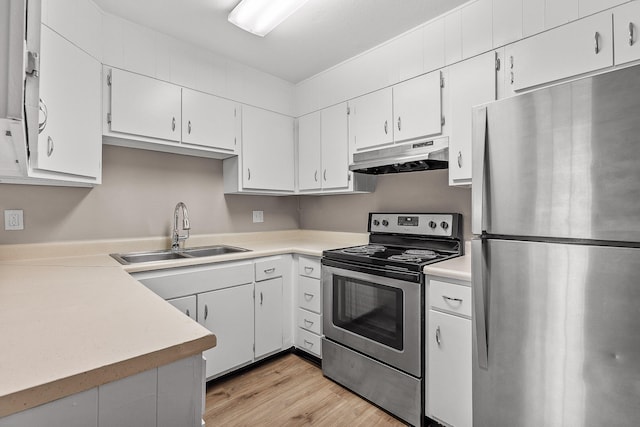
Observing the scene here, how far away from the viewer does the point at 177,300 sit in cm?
192

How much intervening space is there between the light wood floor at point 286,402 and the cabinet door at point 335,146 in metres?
1.48

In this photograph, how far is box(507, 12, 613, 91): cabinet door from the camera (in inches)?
56.3

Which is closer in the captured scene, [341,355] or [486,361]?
[486,361]

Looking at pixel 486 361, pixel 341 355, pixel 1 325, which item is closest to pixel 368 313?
pixel 341 355

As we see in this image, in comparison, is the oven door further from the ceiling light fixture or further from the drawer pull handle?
the ceiling light fixture

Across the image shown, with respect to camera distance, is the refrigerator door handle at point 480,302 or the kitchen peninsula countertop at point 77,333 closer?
the kitchen peninsula countertop at point 77,333

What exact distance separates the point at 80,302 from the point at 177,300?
0.96 meters

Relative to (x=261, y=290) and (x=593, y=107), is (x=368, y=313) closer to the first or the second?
(x=261, y=290)

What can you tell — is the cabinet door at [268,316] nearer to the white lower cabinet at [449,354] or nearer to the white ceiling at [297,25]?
the white lower cabinet at [449,354]

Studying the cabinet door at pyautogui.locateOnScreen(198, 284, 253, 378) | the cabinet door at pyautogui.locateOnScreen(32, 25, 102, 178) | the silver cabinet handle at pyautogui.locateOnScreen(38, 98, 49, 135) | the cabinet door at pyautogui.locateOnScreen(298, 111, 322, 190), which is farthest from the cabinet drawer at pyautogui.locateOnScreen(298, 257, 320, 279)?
the silver cabinet handle at pyautogui.locateOnScreen(38, 98, 49, 135)

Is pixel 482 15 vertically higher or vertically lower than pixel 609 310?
higher

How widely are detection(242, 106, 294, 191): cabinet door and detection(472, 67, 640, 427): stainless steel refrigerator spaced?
6.03ft

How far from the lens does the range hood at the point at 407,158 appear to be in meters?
1.94

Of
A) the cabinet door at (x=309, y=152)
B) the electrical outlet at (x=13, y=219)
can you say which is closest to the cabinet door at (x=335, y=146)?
the cabinet door at (x=309, y=152)
